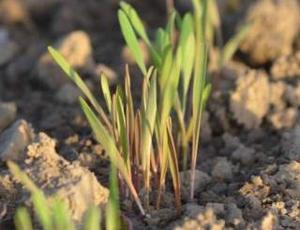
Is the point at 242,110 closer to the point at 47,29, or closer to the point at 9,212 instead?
the point at 9,212

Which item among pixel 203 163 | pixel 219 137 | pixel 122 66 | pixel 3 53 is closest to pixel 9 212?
pixel 203 163

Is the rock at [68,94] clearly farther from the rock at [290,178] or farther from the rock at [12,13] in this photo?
the rock at [290,178]

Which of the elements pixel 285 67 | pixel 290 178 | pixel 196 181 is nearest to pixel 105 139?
pixel 196 181

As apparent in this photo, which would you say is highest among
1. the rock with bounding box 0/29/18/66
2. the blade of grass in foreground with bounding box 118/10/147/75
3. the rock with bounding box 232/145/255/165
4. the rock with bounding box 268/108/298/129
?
the blade of grass in foreground with bounding box 118/10/147/75

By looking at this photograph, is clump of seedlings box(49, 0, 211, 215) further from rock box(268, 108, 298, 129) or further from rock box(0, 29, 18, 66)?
rock box(0, 29, 18, 66)

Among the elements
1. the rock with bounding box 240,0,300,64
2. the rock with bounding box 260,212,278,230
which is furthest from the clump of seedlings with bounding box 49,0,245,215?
the rock with bounding box 240,0,300,64

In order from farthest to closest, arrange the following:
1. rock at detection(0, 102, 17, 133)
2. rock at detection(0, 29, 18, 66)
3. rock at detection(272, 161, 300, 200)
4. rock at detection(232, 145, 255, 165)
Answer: rock at detection(0, 29, 18, 66)
rock at detection(0, 102, 17, 133)
rock at detection(232, 145, 255, 165)
rock at detection(272, 161, 300, 200)
